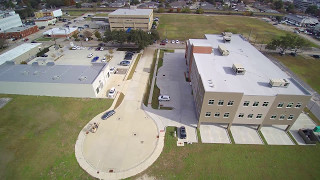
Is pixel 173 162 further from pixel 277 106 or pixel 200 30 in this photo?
pixel 200 30

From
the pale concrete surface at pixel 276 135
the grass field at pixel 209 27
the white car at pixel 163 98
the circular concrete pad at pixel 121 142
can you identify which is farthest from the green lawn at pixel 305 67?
the circular concrete pad at pixel 121 142

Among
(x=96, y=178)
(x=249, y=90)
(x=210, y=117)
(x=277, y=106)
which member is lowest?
(x=96, y=178)

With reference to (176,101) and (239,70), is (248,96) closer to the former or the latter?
(239,70)

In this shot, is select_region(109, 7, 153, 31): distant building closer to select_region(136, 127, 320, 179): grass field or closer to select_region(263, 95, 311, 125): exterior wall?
select_region(136, 127, 320, 179): grass field

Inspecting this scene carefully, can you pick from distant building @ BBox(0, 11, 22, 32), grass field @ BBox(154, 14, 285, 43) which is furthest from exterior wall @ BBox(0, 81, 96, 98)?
distant building @ BBox(0, 11, 22, 32)

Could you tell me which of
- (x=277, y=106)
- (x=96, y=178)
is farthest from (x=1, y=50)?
(x=277, y=106)
